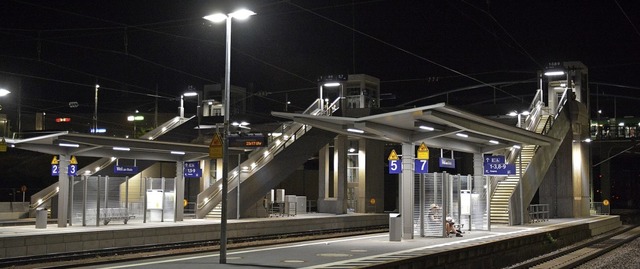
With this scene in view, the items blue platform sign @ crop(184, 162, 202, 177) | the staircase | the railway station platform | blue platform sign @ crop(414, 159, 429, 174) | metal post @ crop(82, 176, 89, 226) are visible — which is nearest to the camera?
the railway station platform

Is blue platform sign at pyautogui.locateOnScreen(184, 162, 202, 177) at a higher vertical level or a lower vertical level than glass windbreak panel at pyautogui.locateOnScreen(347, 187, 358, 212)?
higher

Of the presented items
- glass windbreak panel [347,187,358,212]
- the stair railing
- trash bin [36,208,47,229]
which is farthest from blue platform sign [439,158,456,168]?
glass windbreak panel [347,187,358,212]

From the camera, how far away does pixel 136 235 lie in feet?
82.8

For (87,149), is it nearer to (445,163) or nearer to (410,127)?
(410,127)

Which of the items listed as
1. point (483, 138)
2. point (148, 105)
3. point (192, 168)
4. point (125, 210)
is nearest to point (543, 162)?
point (483, 138)

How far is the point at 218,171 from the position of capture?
43938 mm

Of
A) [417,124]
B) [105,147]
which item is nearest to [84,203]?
[105,147]

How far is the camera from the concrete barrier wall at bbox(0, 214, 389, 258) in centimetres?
2119

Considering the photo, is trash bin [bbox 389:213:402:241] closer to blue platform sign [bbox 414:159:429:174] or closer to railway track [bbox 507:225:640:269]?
blue platform sign [bbox 414:159:429:174]

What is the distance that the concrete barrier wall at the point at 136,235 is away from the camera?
21186mm

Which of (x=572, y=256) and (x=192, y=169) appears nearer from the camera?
(x=572, y=256)

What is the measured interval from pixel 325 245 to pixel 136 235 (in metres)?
7.47

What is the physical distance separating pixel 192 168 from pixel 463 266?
1668 centimetres

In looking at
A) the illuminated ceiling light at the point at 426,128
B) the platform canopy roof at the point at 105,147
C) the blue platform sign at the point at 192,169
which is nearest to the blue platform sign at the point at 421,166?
the illuminated ceiling light at the point at 426,128
